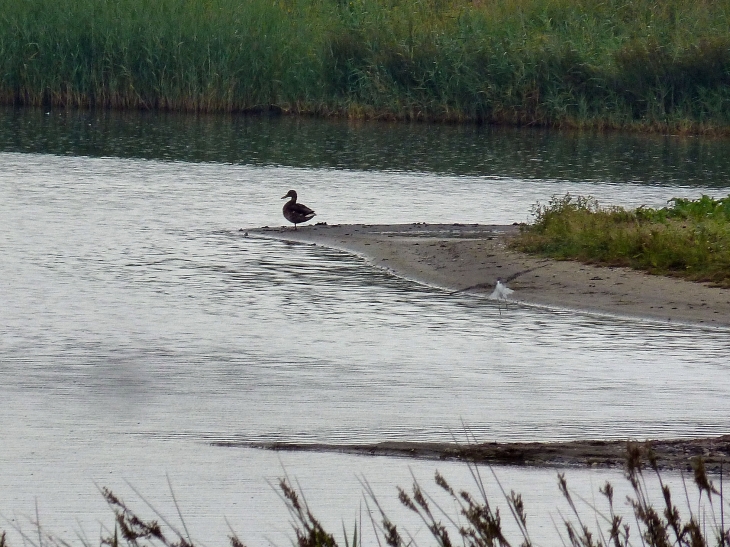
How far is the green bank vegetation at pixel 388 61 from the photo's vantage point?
33.7m

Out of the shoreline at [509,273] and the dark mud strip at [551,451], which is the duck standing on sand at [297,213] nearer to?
the shoreline at [509,273]

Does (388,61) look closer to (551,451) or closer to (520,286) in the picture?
(520,286)

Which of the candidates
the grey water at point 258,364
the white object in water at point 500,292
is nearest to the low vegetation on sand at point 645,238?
the white object in water at point 500,292

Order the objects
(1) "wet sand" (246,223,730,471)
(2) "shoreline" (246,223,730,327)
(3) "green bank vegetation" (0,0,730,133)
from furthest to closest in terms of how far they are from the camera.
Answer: (3) "green bank vegetation" (0,0,730,133) → (2) "shoreline" (246,223,730,327) → (1) "wet sand" (246,223,730,471)

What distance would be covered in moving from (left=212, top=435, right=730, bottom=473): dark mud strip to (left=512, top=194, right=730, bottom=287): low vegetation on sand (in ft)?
19.5

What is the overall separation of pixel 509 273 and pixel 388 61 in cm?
2110

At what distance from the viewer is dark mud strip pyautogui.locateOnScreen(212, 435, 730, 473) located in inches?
296

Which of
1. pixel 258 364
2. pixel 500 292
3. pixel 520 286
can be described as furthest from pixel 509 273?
pixel 258 364

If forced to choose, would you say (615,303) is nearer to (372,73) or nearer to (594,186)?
(594,186)

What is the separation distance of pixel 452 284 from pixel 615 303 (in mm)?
2039

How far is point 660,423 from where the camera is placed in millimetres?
8688

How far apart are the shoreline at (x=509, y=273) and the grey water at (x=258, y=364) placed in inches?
14.5

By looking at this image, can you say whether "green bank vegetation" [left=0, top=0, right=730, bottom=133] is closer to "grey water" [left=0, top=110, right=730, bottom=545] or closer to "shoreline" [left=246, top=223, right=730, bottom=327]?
"grey water" [left=0, top=110, right=730, bottom=545]

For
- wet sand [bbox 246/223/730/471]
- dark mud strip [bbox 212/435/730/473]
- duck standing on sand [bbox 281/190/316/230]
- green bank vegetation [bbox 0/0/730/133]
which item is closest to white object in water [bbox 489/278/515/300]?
wet sand [bbox 246/223/730/471]
